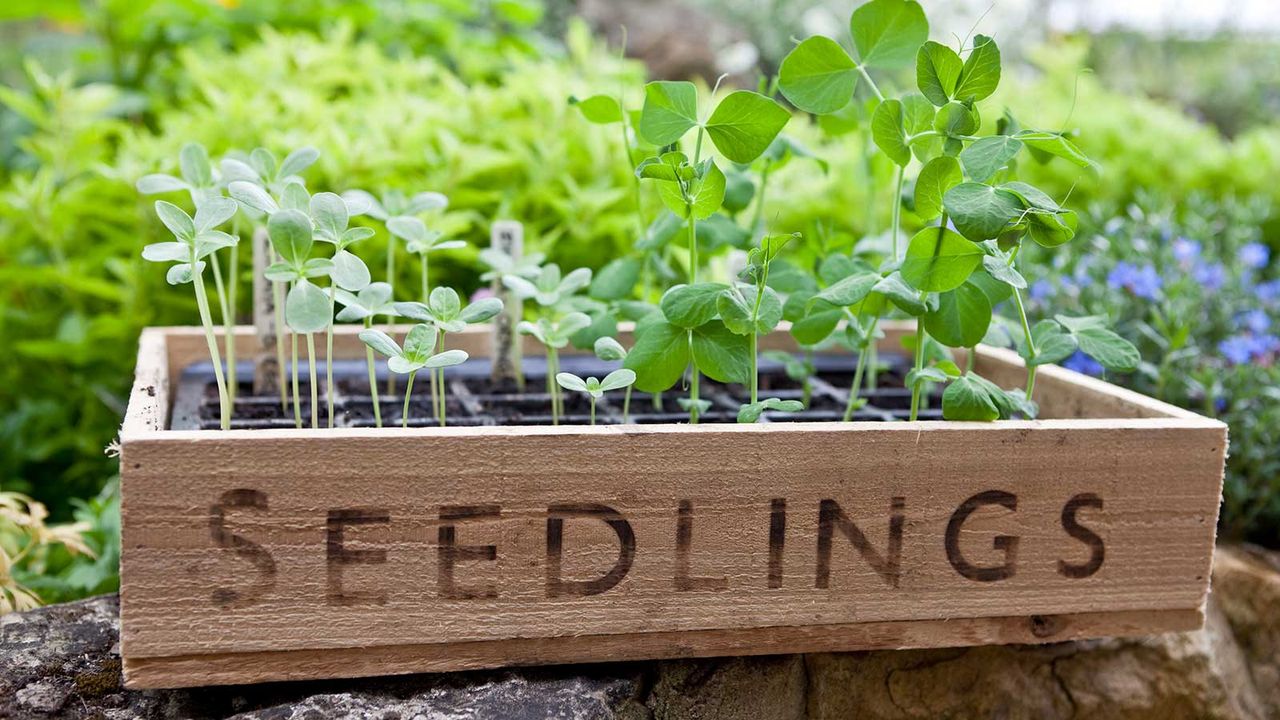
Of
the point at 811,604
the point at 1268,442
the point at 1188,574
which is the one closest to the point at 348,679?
the point at 811,604

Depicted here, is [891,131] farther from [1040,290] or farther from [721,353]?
[1040,290]

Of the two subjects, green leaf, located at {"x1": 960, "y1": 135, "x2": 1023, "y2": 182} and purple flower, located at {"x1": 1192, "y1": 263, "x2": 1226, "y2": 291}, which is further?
purple flower, located at {"x1": 1192, "y1": 263, "x2": 1226, "y2": 291}

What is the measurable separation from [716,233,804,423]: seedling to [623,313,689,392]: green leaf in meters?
0.06

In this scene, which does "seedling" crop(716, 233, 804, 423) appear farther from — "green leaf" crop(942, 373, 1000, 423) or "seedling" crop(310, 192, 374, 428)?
"seedling" crop(310, 192, 374, 428)

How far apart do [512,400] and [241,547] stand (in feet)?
1.67

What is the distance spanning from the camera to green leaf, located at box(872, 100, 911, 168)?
1088 mm

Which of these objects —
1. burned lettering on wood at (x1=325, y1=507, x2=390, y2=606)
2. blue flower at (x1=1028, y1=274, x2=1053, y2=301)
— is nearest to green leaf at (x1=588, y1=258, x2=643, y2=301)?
burned lettering on wood at (x1=325, y1=507, x2=390, y2=606)

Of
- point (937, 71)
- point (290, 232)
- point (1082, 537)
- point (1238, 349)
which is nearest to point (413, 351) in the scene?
point (290, 232)

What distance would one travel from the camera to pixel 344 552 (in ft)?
Result: 3.16

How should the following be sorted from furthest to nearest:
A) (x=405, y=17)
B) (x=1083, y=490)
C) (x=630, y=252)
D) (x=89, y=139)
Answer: (x=405, y=17) → (x=89, y=139) → (x=630, y=252) → (x=1083, y=490)

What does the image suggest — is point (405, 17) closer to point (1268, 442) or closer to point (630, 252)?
point (630, 252)

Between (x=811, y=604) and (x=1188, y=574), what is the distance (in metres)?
0.45

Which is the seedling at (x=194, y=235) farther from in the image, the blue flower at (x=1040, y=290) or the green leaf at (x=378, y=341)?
the blue flower at (x=1040, y=290)

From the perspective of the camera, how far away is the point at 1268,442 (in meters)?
1.69
